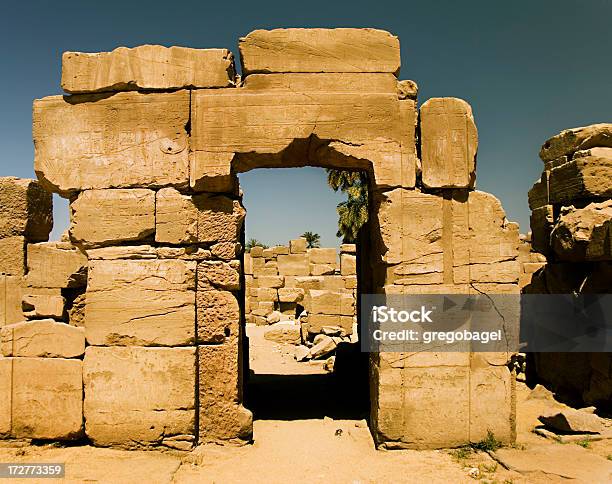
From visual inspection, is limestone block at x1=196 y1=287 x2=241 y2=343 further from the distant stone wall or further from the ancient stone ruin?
the distant stone wall

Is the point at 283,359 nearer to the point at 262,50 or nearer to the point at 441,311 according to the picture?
the point at 441,311

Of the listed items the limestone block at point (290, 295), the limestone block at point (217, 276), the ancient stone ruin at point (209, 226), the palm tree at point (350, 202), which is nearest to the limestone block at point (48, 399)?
the ancient stone ruin at point (209, 226)

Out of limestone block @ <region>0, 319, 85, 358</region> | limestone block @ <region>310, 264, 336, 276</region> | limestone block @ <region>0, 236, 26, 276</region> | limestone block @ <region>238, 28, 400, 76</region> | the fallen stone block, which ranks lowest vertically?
the fallen stone block

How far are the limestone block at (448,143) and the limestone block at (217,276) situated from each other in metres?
2.29

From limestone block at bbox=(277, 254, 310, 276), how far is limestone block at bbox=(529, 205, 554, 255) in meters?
10.7

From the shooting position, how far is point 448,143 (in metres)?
4.85

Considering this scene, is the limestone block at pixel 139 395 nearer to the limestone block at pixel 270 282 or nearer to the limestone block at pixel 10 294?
the limestone block at pixel 10 294

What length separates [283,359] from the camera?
10164 mm

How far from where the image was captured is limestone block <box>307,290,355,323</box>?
452 inches

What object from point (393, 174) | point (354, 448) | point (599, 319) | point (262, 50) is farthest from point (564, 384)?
point (262, 50)

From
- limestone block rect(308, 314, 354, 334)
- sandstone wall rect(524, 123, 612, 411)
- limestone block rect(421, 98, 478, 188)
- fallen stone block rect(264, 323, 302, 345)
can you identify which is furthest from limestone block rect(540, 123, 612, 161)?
fallen stone block rect(264, 323, 302, 345)

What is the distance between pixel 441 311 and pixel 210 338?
247 centimetres

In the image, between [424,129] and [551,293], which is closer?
[424,129]

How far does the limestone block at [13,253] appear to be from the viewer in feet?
20.1
